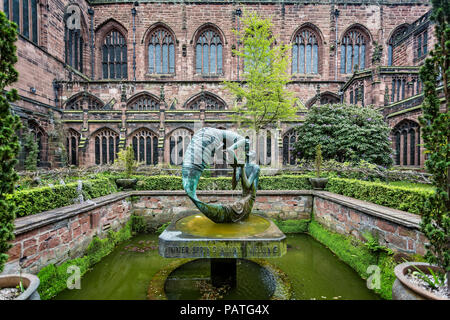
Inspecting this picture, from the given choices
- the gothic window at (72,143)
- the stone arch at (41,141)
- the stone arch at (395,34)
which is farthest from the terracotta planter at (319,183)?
the stone arch at (395,34)

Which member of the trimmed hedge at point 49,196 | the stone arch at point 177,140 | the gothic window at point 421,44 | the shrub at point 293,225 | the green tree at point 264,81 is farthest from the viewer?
the gothic window at point 421,44

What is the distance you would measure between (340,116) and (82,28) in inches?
996

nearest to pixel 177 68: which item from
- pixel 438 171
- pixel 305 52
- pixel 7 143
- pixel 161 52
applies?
pixel 161 52

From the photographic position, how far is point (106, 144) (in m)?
16.3

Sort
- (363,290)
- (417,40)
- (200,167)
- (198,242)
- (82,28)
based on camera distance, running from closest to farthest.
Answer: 1. (198,242)
2. (200,167)
3. (363,290)
4. (417,40)
5. (82,28)

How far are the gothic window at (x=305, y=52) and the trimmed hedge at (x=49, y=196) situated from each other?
2227cm

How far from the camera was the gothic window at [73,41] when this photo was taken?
19.7 meters

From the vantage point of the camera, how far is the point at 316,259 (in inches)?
225

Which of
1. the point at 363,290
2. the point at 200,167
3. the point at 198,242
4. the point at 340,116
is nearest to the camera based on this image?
the point at 198,242

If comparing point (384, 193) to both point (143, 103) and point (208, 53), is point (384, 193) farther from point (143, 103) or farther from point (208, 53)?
point (208, 53)

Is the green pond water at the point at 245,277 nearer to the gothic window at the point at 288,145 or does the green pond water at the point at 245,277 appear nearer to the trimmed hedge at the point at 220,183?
the trimmed hedge at the point at 220,183

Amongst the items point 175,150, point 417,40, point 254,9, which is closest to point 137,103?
point 175,150

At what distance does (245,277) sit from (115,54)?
2627 cm
